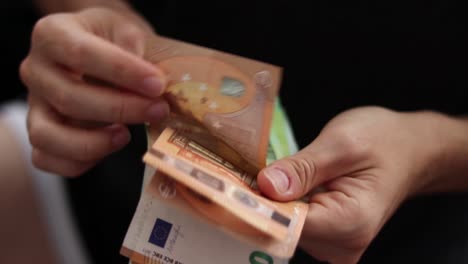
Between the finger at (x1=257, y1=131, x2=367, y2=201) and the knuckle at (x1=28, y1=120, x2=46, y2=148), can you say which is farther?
the knuckle at (x1=28, y1=120, x2=46, y2=148)

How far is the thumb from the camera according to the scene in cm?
44

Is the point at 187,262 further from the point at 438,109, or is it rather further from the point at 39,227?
the point at 39,227

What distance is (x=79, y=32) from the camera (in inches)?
20.9

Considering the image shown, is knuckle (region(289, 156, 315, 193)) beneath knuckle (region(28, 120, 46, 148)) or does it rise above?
above

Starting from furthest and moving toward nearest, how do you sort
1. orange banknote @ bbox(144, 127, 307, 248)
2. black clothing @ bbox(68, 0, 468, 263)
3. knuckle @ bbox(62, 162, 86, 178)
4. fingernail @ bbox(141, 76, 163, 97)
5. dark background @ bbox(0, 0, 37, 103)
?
dark background @ bbox(0, 0, 37, 103) → black clothing @ bbox(68, 0, 468, 263) → knuckle @ bbox(62, 162, 86, 178) → fingernail @ bbox(141, 76, 163, 97) → orange banknote @ bbox(144, 127, 307, 248)

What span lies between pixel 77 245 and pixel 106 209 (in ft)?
1.04

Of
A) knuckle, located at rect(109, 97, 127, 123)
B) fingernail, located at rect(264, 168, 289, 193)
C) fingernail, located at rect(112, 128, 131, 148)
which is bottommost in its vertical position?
fingernail, located at rect(112, 128, 131, 148)

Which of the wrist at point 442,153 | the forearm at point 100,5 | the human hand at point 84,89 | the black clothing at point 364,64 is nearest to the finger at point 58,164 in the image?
the human hand at point 84,89

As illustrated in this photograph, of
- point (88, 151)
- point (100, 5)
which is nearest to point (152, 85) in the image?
point (88, 151)

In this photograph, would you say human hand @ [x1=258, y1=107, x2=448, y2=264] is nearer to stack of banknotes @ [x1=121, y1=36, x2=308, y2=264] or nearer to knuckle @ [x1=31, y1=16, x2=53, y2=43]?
stack of banknotes @ [x1=121, y1=36, x2=308, y2=264]

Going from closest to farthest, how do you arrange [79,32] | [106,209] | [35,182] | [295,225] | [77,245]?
1. [295,225]
2. [79,32]
3. [106,209]
4. [77,245]
5. [35,182]

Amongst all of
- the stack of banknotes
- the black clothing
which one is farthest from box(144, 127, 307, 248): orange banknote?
the black clothing

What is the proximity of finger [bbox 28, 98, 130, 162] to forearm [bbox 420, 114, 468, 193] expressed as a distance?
0.38 metres

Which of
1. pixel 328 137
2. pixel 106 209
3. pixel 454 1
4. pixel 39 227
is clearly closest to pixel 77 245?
pixel 39 227
